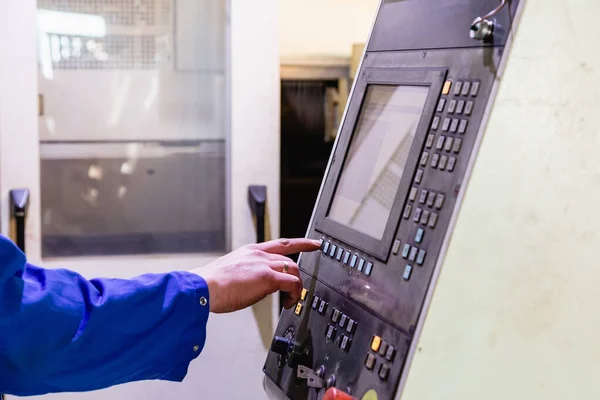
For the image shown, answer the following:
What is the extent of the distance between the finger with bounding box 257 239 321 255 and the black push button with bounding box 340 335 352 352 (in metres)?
0.15

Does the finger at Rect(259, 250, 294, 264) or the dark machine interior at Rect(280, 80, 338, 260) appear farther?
the dark machine interior at Rect(280, 80, 338, 260)

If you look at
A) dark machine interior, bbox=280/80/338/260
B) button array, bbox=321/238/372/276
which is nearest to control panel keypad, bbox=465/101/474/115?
button array, bbox=321/238/372/276

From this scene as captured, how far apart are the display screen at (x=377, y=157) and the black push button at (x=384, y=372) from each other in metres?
0.16

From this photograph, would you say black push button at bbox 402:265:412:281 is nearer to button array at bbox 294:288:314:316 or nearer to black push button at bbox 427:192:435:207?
black push button at bbox 427:192:435:207

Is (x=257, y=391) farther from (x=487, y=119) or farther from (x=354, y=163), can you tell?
(x=487, y=119)

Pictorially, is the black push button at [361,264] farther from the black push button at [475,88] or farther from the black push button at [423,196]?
the black push button at [475,88]

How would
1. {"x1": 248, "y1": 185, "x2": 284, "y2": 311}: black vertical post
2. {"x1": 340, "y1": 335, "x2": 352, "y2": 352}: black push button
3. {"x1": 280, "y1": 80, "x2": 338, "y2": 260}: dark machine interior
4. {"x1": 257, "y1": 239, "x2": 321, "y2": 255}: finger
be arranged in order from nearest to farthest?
1. {"x1": 340, "y1": 335, "x2": 352, "y2": 352}: black push button
2. {"x1": 257, "y1": 239, "x2": 321, "y2": 255}: finger
3. {"x1": 248, "y1": 185, "x2": 284, "y2": 311}: black vertical post
4. {"x1": 280, "y1": 80, "x2": 338, "y2": 260}: dark machine interior

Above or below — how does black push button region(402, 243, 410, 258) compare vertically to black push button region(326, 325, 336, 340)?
above

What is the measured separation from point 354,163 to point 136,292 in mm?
324

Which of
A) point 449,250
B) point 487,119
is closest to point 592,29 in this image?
point 487,119

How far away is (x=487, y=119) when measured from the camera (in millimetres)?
738

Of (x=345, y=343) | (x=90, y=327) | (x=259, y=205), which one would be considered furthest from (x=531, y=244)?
(x=259, y=205)

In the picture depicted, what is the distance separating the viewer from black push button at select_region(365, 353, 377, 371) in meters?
0.79

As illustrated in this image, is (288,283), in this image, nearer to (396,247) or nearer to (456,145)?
(396,247)
